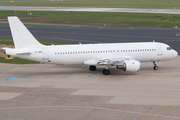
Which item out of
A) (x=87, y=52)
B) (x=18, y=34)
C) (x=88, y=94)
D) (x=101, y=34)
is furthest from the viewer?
(x=101, y=34)

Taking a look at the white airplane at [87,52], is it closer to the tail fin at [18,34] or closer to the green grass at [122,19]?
the tail fin at [18,34]

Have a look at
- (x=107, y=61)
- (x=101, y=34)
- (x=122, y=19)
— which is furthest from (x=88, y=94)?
(x=122, y=19)

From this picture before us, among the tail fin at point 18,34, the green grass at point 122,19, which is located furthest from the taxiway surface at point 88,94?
the green grass at point 122,19

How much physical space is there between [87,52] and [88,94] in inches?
448

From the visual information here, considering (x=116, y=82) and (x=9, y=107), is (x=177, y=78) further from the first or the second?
(x=9, y=107)

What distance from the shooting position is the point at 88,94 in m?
35.3

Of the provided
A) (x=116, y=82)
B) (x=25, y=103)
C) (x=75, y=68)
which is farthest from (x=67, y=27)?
(x=25, y=103)

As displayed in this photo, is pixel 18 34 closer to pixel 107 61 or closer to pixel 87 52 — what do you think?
pixel 87 52

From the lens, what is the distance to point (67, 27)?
9981cm

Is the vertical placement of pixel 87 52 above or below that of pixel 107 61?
above

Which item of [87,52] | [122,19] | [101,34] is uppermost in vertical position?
[122,19]

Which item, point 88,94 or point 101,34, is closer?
point 88,94

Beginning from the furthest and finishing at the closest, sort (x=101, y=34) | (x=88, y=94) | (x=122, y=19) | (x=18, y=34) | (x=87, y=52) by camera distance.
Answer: (x=122, y=19), (x=101, y=34), (x=87, y=52), (x=18, y=34), (x=88, y=94)

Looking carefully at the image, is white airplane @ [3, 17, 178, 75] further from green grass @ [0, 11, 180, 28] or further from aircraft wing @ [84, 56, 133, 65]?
green grass @ [0, 11, 180, 28]
